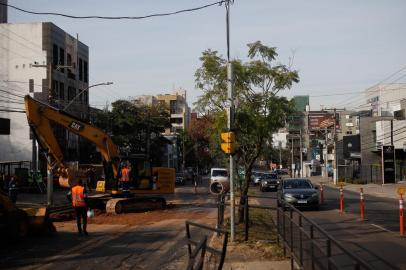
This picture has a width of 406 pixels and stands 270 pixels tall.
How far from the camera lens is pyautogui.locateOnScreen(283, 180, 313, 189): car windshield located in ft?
88.7

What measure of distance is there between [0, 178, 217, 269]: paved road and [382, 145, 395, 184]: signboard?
41.6 meters

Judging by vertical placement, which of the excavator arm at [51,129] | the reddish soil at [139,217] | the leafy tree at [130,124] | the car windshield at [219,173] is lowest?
the reddish soil at [139,217]

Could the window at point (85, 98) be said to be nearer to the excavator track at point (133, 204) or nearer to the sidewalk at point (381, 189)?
the sidewalk at point (381, 189)

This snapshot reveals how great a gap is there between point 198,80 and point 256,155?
345 centimetres

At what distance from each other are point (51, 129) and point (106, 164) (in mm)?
3726

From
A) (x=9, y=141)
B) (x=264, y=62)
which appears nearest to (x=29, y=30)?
(x=9, y=141)

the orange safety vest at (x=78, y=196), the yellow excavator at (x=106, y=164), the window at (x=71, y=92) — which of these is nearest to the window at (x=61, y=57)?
the window at (x=71, y=92)

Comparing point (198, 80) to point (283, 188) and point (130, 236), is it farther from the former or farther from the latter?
point (283, 188)

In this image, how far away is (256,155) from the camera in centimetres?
1920

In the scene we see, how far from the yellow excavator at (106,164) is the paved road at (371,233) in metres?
7.59

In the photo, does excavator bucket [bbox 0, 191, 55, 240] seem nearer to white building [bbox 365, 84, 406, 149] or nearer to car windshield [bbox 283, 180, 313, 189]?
car windshield [bbox 283, 180, 313, 189]

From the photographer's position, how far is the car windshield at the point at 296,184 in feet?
88.7

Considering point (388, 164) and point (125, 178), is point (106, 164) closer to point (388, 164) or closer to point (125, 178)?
point (125, 178)

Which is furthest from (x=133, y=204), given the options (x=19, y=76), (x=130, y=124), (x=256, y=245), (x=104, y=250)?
(x=130, y=124)
